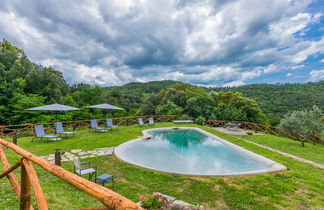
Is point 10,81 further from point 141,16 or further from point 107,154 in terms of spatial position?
point 107,154

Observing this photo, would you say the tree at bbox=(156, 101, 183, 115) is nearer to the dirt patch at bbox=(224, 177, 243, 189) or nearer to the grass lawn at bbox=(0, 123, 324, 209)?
the grass lawn at bbox=(0, 123, 324, 209)

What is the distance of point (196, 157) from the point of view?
673cm

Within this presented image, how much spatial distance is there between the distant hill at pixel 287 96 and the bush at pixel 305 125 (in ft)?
53.2

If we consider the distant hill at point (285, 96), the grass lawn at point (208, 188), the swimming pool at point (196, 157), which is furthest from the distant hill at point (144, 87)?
the grass lawn at point (208, 188)

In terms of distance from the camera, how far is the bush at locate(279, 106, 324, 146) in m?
8.48

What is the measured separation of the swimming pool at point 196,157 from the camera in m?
5.15

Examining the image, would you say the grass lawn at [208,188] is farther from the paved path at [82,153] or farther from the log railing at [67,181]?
the log railing at [67,181]

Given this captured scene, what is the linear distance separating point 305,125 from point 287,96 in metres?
24.0

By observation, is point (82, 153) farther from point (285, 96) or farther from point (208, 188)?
point (285, 96)

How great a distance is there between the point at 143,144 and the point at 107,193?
24.6ft

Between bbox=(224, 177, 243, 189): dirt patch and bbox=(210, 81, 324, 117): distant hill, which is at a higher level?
bbox=(210, 81, 324, 117): distant hill

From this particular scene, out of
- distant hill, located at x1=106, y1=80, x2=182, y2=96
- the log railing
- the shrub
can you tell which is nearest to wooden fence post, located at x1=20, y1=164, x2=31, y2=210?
the log railing

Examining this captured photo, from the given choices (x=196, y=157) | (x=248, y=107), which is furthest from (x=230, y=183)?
(x=248, y=107)

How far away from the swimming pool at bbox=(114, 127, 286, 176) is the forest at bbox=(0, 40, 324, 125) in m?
8.24
